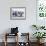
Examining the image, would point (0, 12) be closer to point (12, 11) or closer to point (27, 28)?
point (12, 11)

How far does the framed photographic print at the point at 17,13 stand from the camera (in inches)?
276

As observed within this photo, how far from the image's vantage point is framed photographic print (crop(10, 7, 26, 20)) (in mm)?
7008

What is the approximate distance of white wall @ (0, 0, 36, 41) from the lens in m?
6.99

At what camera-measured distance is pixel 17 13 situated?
704 cm

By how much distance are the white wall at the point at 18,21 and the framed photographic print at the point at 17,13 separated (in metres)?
0.14

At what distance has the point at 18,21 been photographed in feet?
23.2

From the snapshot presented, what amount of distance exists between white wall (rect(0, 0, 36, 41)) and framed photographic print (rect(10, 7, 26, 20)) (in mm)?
136

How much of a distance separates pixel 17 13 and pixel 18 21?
0.37m

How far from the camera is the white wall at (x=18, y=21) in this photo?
22.9ft

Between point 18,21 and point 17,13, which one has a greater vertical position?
point 17,13

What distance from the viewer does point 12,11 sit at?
7.01 m

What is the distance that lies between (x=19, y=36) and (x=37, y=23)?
1020mm

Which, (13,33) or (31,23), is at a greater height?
(31,23)

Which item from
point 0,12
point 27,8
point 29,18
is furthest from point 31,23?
point 0,12
